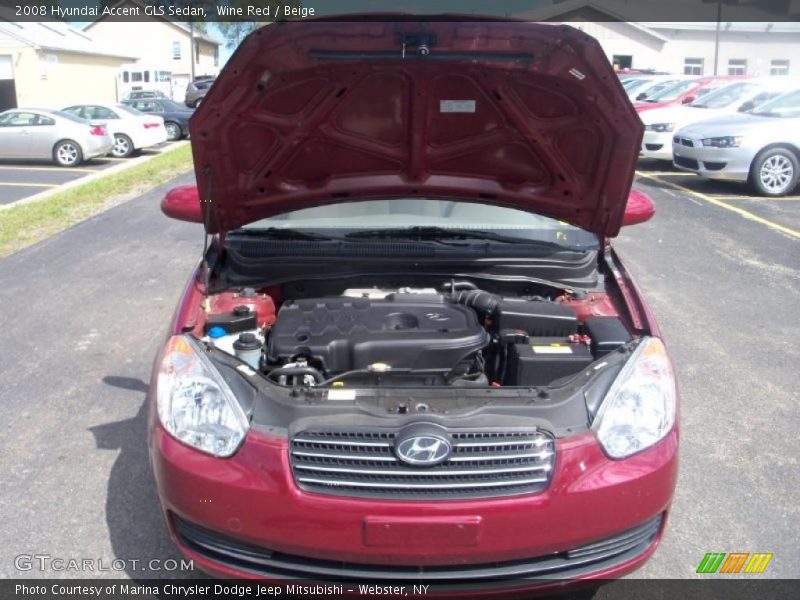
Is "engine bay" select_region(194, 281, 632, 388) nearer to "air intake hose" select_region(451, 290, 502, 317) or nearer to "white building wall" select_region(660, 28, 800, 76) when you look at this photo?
"air intake hose" select_region(451, 290, 502, 317)

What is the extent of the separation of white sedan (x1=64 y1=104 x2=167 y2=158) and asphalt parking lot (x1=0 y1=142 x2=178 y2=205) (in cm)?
37

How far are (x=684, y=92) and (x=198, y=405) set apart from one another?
60.3 feet

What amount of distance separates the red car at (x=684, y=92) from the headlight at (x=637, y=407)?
1488 centimetres

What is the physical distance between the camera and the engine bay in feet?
9.29

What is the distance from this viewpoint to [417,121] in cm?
316

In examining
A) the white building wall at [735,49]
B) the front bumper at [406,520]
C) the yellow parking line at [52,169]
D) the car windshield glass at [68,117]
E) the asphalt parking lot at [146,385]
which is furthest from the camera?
the white building wall at [735,49]

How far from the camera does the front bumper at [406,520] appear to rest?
2186mm

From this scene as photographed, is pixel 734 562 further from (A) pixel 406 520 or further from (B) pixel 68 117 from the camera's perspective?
(B) pixel 68 117

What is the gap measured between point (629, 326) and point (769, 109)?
35.1 ft

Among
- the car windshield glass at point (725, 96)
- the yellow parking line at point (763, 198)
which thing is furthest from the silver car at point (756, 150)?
the car windshield glass at point (725, 96)

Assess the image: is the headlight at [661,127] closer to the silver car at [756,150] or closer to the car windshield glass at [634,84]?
the silver car at [756,150]

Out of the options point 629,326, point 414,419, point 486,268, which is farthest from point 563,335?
point 414,419

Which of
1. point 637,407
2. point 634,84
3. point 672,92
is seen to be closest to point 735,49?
point 634,84

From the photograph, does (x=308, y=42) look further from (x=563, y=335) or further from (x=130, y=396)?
(x=130, y=396)
